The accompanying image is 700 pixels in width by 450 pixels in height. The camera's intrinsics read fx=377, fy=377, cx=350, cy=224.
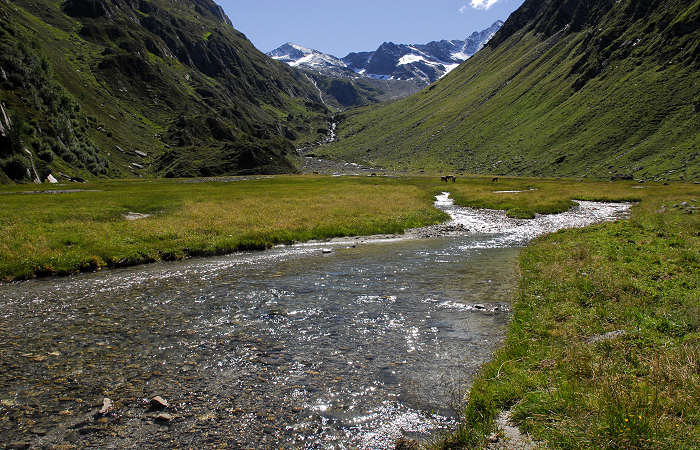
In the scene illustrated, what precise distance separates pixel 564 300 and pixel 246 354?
486 inches

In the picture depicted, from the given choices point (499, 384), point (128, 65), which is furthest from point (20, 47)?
point (499, 384)

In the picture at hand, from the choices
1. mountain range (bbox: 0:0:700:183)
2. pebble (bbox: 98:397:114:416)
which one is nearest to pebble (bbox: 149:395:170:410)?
pebble (bbox: 98:397:114:416)

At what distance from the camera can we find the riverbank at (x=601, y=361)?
677cm

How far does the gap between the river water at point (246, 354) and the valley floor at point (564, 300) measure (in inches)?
53.3

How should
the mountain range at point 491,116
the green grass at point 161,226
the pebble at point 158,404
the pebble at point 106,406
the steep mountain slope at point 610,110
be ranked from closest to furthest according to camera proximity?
the pebble at point 106,406 → the pebble at point 158,404 → the green grass at point 161,226 → the mountain range at point 491,116 → the steep mountain slope at point 610,110

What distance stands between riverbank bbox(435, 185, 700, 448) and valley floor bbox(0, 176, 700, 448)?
0.03m

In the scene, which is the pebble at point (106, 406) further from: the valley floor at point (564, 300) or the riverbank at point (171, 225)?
the riverbank at point (171, 225)

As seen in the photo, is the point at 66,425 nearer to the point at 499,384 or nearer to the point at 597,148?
the point at 499,384

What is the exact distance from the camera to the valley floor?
7.23 meters

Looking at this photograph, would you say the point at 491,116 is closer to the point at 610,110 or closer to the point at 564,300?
the point at 610,110

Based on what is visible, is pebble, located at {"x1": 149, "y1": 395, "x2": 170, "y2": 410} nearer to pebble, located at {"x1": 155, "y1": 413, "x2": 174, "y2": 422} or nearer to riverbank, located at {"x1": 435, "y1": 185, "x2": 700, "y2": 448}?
pebble, located at {"x1": 155, "y1": 413, "x2": 174, "y2": 422}

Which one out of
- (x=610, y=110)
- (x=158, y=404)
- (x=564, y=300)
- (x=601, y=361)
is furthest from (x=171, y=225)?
(x=610, y=110)

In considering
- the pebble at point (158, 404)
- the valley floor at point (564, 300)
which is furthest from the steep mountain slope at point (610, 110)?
the pebble at point (158, 404)

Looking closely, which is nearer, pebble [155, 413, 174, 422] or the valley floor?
the valley floor
